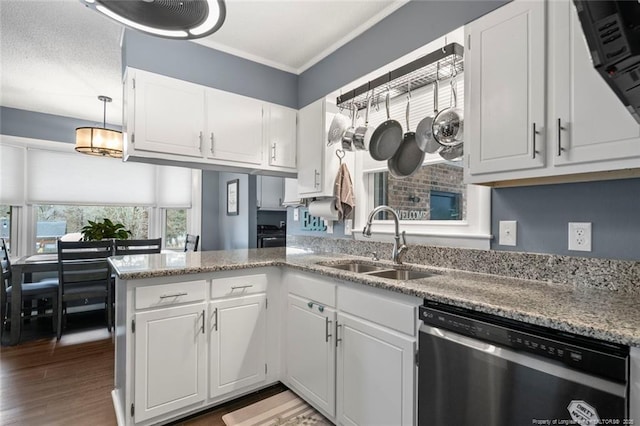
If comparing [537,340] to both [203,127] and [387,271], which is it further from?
[203,127]

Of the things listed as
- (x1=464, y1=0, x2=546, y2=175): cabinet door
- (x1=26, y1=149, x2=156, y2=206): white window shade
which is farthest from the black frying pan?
(x1=26, y1=149, x2=156, y2=206): white window shade

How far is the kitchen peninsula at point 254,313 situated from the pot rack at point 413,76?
1.18m

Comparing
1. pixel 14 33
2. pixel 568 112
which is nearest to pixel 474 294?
pixel 568 112

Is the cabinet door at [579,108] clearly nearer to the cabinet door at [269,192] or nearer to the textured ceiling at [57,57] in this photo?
the textured ceiling at [57,57]

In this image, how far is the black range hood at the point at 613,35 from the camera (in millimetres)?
651

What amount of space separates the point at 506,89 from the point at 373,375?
141cm

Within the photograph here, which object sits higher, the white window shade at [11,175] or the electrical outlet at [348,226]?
the white window shade at [11,175]

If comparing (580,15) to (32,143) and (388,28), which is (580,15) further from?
(32,143)

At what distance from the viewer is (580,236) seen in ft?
A: 4.64

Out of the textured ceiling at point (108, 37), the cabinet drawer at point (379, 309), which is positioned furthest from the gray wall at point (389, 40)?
the cabinet drawer at point (379, 309)

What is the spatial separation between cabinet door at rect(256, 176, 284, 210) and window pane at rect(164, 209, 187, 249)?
5.06 ft

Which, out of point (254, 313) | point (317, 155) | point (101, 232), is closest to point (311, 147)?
point (317, 155)

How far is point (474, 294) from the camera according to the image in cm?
125

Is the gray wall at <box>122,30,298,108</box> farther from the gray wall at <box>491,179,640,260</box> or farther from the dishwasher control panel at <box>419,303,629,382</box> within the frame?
the dishwasher control panel at <box>419,303,629,382</box>
